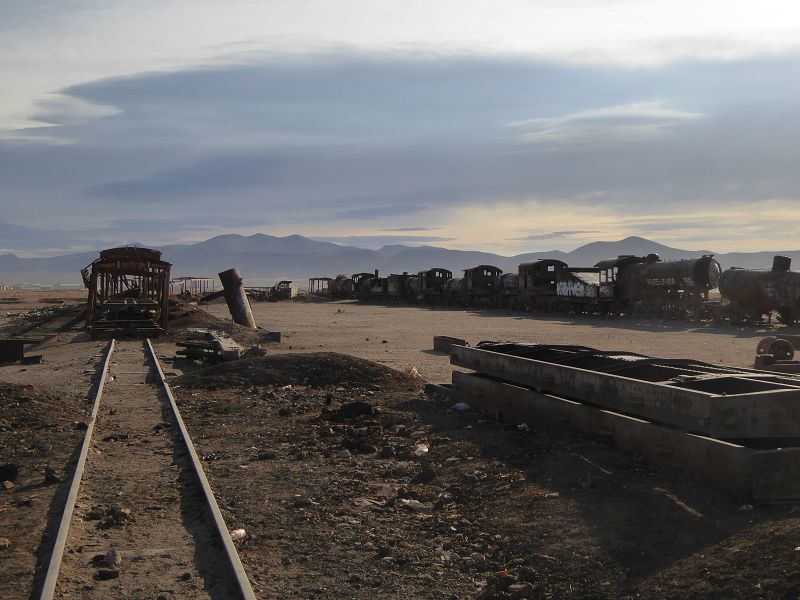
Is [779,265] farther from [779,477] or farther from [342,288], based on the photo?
[342,288]

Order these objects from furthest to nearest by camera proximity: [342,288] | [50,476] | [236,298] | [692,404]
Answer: [342,288]
[236,298]
[50,476]
[692,404]

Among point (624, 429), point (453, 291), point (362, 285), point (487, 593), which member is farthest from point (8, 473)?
point (362, 285)

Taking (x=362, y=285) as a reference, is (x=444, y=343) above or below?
below

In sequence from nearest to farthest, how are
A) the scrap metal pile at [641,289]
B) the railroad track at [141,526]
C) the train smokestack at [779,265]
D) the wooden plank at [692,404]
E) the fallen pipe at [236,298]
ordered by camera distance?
1. the railroad track at [141,526]
2. the wooden plank at [692,404]
3. the fallen pipe at [236,298]
4. the scrap metal pile at [641,289]
5. the train smokestack at [779,265]

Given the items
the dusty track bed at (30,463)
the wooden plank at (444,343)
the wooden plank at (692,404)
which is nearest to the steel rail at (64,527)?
the dusty track bed at (30,463)

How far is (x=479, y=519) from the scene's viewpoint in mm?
7125

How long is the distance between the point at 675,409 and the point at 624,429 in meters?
0.83

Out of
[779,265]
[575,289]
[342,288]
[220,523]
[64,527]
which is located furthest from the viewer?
[342,288]

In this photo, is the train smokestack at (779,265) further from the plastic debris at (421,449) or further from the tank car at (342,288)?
the tank car at (342,288)

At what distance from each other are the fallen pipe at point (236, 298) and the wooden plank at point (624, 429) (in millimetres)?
22351

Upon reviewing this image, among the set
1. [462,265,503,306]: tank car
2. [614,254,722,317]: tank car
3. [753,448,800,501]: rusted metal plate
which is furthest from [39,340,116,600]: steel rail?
[462,265,503,306]: tank car

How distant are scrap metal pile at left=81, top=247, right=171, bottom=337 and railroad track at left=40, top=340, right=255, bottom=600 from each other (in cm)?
1865

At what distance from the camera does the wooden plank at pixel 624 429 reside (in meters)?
6.32

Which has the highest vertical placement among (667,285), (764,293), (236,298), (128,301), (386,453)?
(667,285)
